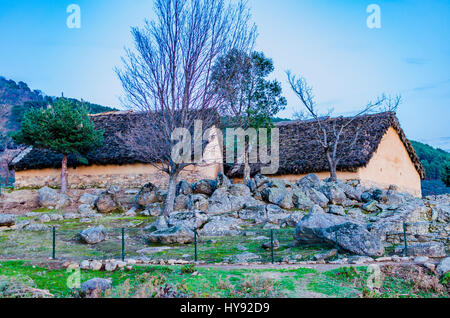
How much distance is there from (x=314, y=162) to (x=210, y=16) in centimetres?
1109

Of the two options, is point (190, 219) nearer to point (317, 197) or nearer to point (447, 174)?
point (317, 197)

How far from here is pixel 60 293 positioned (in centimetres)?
641

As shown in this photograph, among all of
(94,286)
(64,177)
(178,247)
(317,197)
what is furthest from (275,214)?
(64,177)

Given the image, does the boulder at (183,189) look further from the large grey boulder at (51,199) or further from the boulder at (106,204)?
the large grey boulder at (51,199)

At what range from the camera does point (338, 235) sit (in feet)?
31.6

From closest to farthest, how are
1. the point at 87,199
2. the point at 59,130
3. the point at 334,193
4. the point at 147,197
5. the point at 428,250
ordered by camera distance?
the point at 428,250 → the point at 334,193 → the point at 147,197 → the point at 87,199 → the point at 59,130

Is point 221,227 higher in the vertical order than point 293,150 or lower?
lower

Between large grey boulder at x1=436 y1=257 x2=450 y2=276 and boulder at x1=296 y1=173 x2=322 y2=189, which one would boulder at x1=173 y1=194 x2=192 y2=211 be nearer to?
boulder at x1=296 y1=173 x2=322 y2=189

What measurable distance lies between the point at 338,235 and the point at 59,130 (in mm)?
17760

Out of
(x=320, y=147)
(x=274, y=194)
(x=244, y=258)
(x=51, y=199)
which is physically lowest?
(x=244, y=258)

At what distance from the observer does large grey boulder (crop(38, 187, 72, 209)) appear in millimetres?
19562

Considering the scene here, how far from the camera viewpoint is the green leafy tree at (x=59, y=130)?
2144 cm
